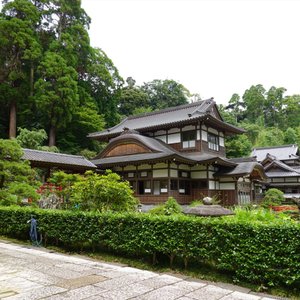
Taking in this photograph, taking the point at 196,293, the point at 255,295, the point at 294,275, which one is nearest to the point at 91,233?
the point at 196,293

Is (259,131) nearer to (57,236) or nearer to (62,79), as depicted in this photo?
(62,79)

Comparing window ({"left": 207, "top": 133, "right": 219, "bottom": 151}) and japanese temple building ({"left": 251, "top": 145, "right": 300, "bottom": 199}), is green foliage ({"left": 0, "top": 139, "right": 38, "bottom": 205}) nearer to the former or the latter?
window ({"left": 207, "top": 133, "right": 219, "bottom": 151})

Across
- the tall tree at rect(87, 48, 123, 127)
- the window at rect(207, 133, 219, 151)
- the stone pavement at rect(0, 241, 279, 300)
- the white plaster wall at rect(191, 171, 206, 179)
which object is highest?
the tall tree at rect(87, 48, 123, 127)

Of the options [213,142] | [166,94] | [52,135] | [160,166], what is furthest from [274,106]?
[160,166]

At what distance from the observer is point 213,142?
27.2m

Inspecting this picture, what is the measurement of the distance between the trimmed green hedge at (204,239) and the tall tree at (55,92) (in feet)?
82.0

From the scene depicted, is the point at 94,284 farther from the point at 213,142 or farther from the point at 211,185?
the point at 213,142

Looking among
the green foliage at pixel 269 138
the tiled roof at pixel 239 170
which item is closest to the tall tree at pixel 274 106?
the green foliage at pixel 269 138

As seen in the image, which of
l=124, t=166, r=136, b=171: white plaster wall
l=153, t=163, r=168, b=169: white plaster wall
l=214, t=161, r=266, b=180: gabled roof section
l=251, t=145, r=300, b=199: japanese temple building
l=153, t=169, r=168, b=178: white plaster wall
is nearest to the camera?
l=153, t=169, r=168, b=178: white plaster wall

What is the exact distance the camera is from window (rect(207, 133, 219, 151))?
1050 inches

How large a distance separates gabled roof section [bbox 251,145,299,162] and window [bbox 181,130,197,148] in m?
23.2

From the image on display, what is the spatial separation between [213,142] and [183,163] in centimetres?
486

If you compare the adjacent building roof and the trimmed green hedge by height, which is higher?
the adjacent building roof

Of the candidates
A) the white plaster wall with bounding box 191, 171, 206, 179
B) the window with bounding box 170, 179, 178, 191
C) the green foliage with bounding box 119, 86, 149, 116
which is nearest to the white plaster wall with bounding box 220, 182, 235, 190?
the white plaster wall with bounding box 191, 171, 206, 179
